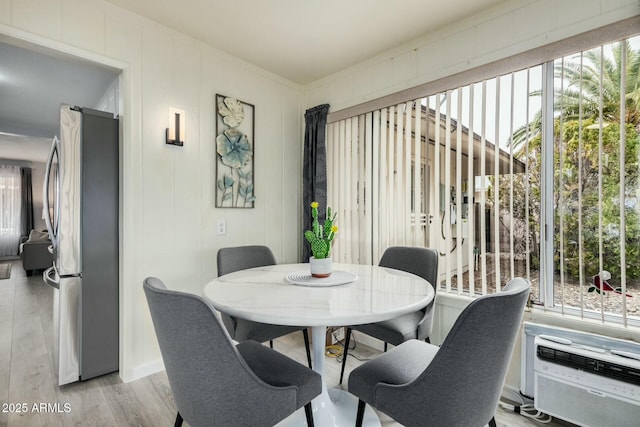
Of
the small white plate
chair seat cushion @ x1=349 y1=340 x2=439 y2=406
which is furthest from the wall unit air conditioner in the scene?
the small white plate

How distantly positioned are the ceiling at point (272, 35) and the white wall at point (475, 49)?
101 millimetres

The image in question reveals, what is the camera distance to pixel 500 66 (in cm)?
207

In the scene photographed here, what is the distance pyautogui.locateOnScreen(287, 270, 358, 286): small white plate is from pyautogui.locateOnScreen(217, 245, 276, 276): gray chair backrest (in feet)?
1.98

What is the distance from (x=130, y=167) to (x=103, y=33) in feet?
2.95

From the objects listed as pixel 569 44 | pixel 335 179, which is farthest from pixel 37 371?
pixel 569 44

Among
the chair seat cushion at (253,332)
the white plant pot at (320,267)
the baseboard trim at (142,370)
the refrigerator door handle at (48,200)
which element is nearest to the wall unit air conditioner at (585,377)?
the white plant pot at (320,267)

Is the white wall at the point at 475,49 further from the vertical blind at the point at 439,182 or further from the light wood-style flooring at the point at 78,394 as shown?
the light wood-style flooring at the point at 78,394

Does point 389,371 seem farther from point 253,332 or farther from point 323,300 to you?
point 253,332

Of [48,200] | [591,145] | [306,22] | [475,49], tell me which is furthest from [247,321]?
[475,49]

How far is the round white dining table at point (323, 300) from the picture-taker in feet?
3.76

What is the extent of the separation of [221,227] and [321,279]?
1.36 meters

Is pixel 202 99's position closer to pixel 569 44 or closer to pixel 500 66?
pixel 500 66

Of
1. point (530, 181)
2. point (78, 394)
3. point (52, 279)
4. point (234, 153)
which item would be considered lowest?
point (78, 394)

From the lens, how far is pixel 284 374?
126 cm
